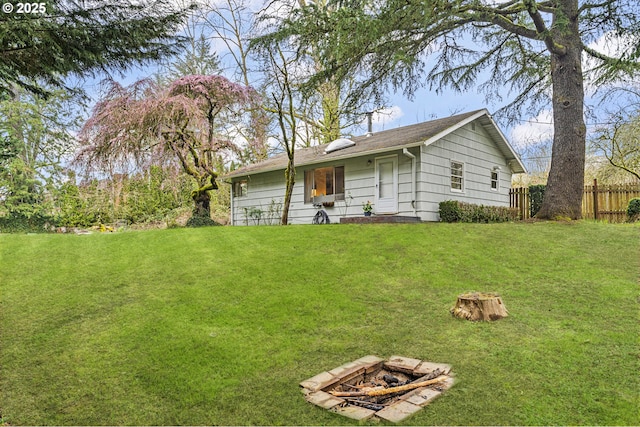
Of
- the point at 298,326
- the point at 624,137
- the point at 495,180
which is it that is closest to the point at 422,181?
the point at 495,180

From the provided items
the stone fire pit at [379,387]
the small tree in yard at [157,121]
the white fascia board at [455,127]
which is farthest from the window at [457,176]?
the stone fire pit at [379,387]

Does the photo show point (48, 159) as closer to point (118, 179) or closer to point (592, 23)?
point (118, 179)

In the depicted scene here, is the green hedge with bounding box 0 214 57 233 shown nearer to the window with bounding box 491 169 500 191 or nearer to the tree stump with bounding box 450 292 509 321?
the tree stump with bounding box 450 292 509 321

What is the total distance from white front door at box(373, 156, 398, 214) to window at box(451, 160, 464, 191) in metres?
2.21

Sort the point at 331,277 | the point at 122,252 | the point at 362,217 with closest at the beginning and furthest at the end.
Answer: the point at 331,277
the point at 122,252
the point at 362,217

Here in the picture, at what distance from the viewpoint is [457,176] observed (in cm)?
1280

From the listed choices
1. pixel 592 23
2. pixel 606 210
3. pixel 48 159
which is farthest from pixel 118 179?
pixel 606 210

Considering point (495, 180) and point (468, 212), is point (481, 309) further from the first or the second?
point (495, 180)

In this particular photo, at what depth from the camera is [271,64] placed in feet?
41.0

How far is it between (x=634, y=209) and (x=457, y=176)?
5.84m

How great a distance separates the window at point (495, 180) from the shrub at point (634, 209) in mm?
4139

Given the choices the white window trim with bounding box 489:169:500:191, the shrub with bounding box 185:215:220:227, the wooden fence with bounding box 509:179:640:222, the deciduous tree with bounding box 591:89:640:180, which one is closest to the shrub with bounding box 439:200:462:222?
the white window trim with bounding box 489:169:500:191

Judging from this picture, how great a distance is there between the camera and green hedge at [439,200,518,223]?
11703mm

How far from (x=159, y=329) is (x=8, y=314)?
7.51 feet
